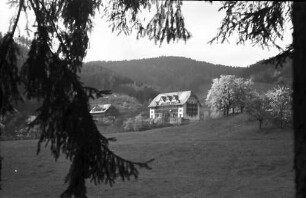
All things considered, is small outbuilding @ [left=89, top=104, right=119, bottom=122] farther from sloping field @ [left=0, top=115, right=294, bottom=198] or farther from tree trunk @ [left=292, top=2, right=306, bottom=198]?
tree trunk @ [left=292, top=2, right=306, bottom=198]

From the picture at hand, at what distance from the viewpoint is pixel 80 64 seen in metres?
7.32

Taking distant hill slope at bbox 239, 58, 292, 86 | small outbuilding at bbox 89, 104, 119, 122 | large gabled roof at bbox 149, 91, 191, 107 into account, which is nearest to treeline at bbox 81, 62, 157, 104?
large gabled roof at bbox 149, 91, 191, 107

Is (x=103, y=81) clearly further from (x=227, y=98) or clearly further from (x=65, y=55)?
(x=65, y=55)

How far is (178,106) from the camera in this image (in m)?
90.0

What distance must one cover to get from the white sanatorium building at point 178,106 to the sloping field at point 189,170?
43.4 meters

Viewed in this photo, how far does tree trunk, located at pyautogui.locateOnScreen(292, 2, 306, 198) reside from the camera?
158 inches

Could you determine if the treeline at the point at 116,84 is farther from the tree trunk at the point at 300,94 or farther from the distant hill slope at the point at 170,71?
the tree trunk at the point at 300,94

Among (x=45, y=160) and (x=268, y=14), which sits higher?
(x=268, y=14)

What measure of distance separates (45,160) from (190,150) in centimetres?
1304

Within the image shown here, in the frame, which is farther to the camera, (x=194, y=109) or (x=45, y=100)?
(x=194, y=109)

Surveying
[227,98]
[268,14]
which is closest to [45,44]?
[268,14]

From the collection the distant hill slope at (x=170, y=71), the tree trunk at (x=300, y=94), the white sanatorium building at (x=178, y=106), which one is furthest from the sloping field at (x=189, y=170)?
the distant hill slope at (x=170, y=71)

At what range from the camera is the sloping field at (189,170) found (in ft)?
69.6

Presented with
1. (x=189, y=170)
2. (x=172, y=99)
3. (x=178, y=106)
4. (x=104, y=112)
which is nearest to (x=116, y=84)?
(x=172, y=99)
